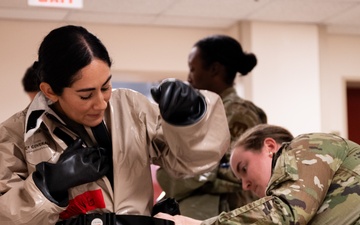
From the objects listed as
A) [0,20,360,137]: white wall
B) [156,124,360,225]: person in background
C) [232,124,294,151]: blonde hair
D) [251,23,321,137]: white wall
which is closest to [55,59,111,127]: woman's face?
[156,124,360,225]: person in background

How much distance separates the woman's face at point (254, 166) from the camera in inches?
79.7

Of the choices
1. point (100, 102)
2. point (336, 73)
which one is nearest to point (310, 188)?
point (100, 102)

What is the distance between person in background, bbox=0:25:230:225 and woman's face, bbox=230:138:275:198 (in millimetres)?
339

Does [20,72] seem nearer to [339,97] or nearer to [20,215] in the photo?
[339,97]

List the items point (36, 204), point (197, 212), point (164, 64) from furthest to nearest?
point (164, 64), point (197, 212), point (36, 204)

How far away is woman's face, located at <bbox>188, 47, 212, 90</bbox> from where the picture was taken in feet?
10.3

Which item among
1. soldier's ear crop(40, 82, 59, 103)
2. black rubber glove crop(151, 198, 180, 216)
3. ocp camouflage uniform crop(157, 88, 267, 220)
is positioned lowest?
ocp camouflage uniform crop(157, 88, 267, 220)

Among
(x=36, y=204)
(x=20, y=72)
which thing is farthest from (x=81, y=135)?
(x=20, y=72)

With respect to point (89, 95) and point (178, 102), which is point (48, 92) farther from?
point (178, 102)

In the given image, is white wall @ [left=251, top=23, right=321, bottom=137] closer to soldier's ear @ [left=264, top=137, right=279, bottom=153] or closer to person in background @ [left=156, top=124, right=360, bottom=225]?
soldier's ear @ [left=264, top=137, right=279, bottom=153]

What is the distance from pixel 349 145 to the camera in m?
1.77

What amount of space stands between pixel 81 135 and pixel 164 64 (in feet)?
13.5

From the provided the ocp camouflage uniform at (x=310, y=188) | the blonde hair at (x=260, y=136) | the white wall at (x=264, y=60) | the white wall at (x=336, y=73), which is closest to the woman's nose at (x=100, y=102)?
the ocp camouflage uniform at (x=310, y=188)

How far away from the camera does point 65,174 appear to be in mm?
1627
